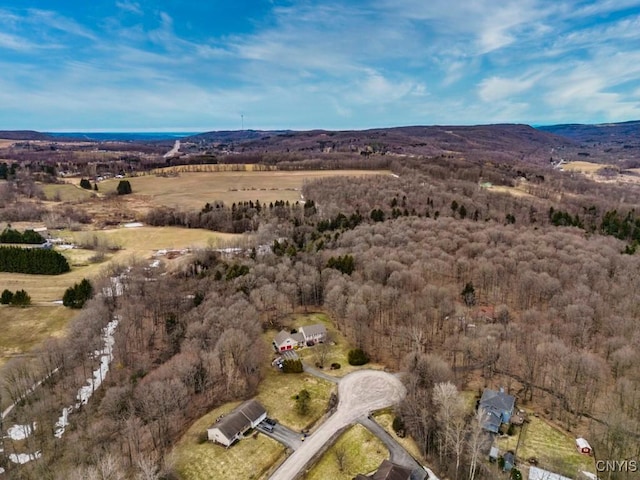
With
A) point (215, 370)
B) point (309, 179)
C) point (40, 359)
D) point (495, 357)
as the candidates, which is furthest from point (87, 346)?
point (309, 179)

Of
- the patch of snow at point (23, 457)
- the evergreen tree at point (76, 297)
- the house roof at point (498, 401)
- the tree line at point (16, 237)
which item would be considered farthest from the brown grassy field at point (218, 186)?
the house roof at point (498, 401)

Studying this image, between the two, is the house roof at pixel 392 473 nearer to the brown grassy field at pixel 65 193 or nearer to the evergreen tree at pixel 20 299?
the evergreen tree at pixel 20 299

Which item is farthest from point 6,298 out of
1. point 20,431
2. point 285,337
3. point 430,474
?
point 430,474

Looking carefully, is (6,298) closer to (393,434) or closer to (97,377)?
(97,377)

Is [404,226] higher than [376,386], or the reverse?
[404,226]

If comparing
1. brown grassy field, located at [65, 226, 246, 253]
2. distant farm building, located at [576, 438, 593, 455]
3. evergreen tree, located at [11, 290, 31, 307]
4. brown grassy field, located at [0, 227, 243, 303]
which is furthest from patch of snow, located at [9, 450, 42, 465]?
brown grassy field, located at [65, 226, 246, 253]

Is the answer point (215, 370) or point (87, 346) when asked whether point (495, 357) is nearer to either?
point (215, 370)
